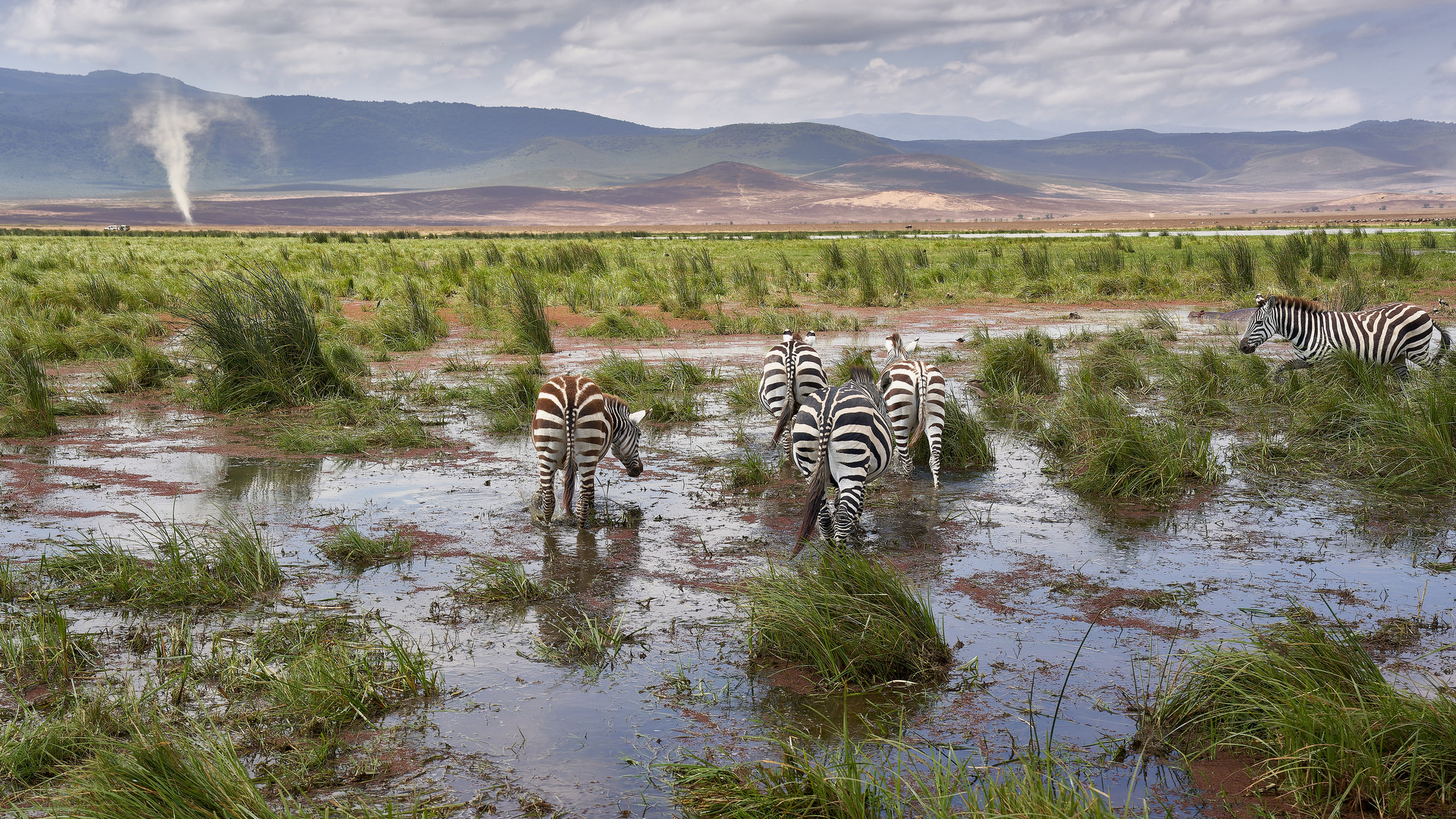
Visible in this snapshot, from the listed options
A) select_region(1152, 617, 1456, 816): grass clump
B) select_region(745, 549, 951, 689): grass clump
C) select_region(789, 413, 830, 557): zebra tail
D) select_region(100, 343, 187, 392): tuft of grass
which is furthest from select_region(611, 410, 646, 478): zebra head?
select_region(100, 343, 187, 392): tuft of grass

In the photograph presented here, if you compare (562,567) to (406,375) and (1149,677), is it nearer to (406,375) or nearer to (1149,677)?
(1149,677)

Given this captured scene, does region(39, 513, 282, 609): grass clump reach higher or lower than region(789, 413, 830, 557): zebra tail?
lower

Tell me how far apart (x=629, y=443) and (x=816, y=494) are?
2.63m

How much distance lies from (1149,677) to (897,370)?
170 inches

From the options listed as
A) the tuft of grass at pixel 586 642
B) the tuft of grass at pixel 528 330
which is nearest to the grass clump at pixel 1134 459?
the tuft of grass at pixel 586 642

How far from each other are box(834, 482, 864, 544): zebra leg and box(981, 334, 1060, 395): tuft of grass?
19.1 ft

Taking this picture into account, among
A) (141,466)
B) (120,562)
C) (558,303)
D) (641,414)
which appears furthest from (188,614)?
(558,303)

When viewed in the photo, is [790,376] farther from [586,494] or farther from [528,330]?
[528,330]

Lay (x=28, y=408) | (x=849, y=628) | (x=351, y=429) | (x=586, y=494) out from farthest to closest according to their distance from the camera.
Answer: (x=351, y=429), (x=28, y=408), (x=586, y=494), (x=849, y=628)

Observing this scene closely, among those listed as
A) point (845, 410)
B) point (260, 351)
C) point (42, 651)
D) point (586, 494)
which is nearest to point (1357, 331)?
point (845, 410)

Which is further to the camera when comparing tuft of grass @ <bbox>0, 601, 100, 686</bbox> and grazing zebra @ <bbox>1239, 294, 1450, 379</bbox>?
grazing zebra @ <bbox>1239, 294, 1450, 379</bbox>

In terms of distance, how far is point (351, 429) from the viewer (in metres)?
11.1

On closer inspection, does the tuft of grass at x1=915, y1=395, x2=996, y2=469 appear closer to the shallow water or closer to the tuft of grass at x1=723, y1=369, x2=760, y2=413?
the shallow water

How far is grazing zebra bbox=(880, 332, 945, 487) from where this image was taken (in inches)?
338
